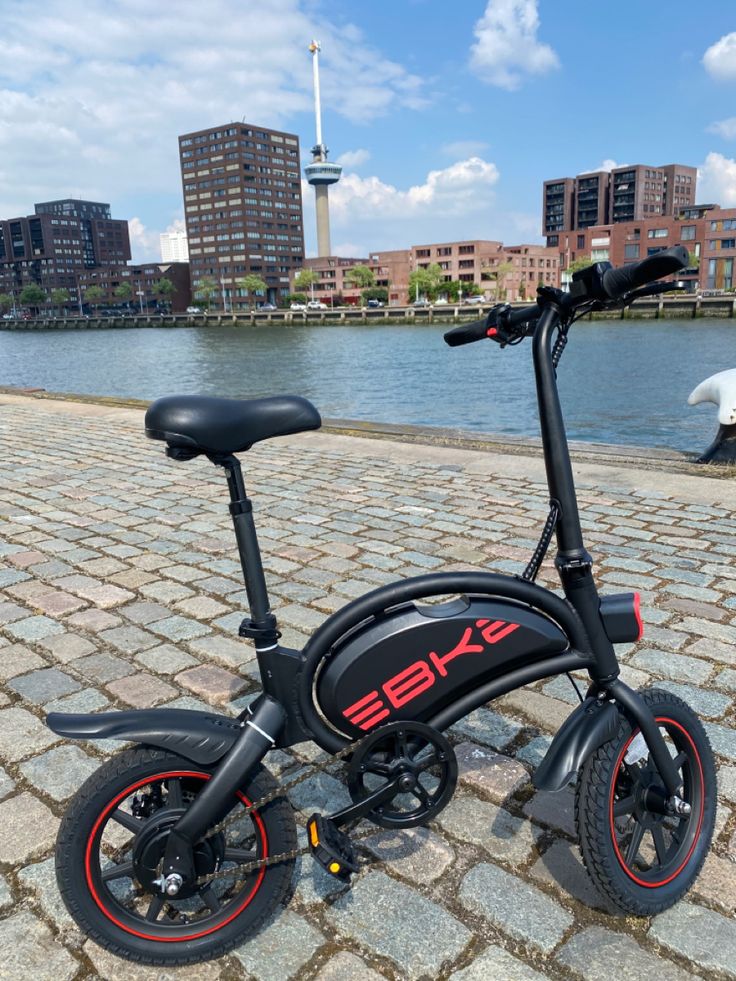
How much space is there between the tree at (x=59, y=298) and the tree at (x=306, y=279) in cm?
5701

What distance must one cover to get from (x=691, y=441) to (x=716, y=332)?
Answer: 46.3 m

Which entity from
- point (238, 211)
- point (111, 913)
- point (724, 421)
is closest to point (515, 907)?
point (111, 913)

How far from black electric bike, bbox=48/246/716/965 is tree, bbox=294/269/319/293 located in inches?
5658

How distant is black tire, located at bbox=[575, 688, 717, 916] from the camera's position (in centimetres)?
196

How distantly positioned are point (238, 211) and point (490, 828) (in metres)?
164

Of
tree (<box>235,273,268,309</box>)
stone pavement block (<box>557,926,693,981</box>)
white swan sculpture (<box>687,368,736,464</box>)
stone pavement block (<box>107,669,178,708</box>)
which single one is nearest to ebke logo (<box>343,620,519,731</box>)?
stone pavement block (<box>557,926,693,981</box>)

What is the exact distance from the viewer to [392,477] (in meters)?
7.70

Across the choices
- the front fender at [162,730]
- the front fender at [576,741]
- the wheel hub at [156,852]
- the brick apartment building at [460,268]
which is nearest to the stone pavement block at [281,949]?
the wheel hub at [156,852]

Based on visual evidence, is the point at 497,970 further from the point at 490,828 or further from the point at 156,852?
the point at 156,852

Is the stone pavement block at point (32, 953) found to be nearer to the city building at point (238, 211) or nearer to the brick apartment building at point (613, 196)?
the city building at point (238, 211)

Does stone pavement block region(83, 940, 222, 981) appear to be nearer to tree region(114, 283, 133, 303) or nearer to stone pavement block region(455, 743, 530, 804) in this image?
stone pavement block region(455, 743, 530, 804)

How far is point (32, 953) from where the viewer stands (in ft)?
6.55

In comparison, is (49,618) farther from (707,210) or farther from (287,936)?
(707,210)

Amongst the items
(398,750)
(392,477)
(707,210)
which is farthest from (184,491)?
(707,210)
